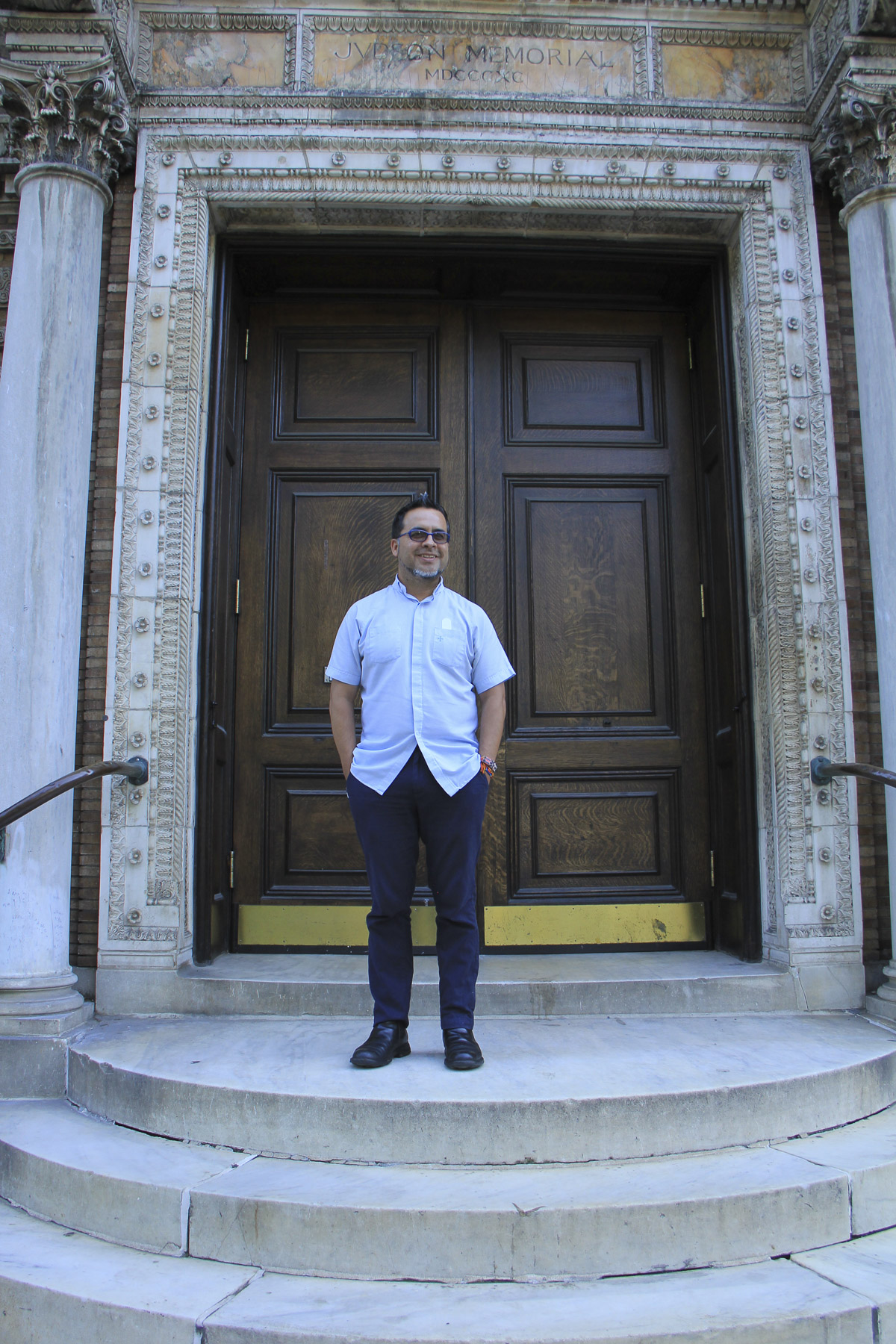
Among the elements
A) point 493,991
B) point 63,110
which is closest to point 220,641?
point 493,991

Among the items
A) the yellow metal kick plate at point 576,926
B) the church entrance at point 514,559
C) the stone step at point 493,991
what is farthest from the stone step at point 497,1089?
the church entrance at point 514,559

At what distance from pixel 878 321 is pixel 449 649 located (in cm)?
291

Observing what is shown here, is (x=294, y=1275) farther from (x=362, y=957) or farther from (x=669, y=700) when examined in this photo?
(x=669, y=700)

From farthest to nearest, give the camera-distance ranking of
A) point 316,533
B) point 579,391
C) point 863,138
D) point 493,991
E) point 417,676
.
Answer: point 579,391, point 316,533, point 863,138, point 493,991, point 417,676

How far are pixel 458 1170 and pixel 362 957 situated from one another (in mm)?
1833

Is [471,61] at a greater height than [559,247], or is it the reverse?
[471,61]

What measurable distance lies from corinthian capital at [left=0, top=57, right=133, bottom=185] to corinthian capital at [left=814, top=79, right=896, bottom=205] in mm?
3694

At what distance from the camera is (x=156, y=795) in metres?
4.44

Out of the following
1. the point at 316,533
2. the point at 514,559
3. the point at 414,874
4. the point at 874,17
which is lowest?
the point at 414,874

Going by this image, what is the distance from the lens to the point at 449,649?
3467 mm

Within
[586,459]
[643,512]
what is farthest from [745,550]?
[586,459]

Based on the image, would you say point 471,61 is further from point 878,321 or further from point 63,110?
point 878,321

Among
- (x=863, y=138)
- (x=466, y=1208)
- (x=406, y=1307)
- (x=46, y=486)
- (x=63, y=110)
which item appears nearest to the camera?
(x=406, y=1307)

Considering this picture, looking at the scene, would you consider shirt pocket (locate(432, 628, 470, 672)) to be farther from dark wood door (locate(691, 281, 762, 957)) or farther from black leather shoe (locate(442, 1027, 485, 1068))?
dark wood door (locate(691, 281, 762, 957))
